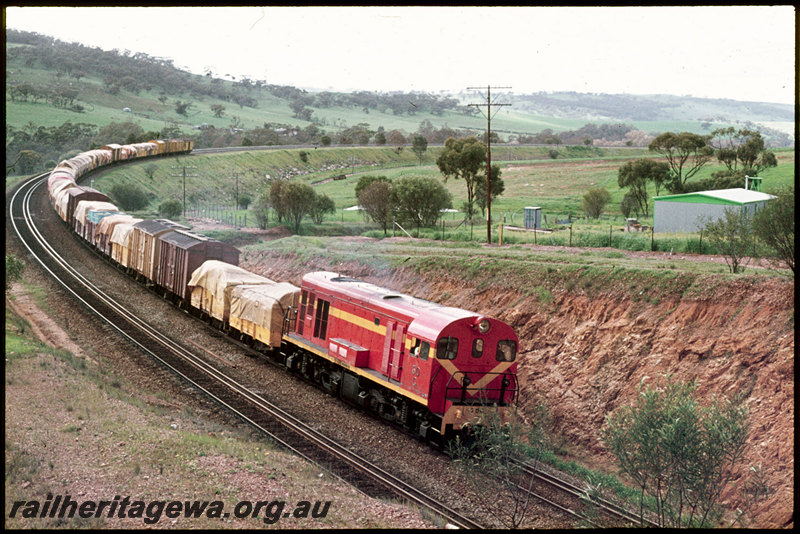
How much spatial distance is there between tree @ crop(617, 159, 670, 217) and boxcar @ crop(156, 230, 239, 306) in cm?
3610

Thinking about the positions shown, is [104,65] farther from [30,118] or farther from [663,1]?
[663,1]

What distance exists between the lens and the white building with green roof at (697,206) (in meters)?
36.0

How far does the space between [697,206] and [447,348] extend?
25.2 metres

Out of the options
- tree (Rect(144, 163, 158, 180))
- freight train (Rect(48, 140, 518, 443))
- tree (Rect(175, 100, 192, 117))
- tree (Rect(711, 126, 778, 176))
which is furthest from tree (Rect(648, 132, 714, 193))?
tree (Rect(175, 100, 192, 117))

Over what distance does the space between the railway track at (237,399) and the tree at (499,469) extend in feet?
3.82

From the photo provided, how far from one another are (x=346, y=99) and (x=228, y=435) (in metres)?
112

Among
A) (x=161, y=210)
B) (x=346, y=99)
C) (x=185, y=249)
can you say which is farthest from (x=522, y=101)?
(x=185, y=249)

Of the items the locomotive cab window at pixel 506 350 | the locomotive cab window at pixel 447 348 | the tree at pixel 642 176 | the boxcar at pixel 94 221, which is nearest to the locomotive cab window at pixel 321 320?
the locomotive cab window at pixel 447 348

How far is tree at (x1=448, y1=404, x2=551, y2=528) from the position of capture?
1798cm

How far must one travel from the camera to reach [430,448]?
21.2 meters

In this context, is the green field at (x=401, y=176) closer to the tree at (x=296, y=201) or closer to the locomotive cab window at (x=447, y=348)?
the tree at (x=296, y=201)

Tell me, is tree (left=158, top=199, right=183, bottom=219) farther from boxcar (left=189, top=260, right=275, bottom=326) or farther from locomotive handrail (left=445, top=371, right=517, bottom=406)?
locomotive handrail (left=445, top=371, right=517, bottom=406)

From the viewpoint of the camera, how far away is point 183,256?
1371 inches

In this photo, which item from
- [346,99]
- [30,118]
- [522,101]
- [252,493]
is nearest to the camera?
[252,493]
